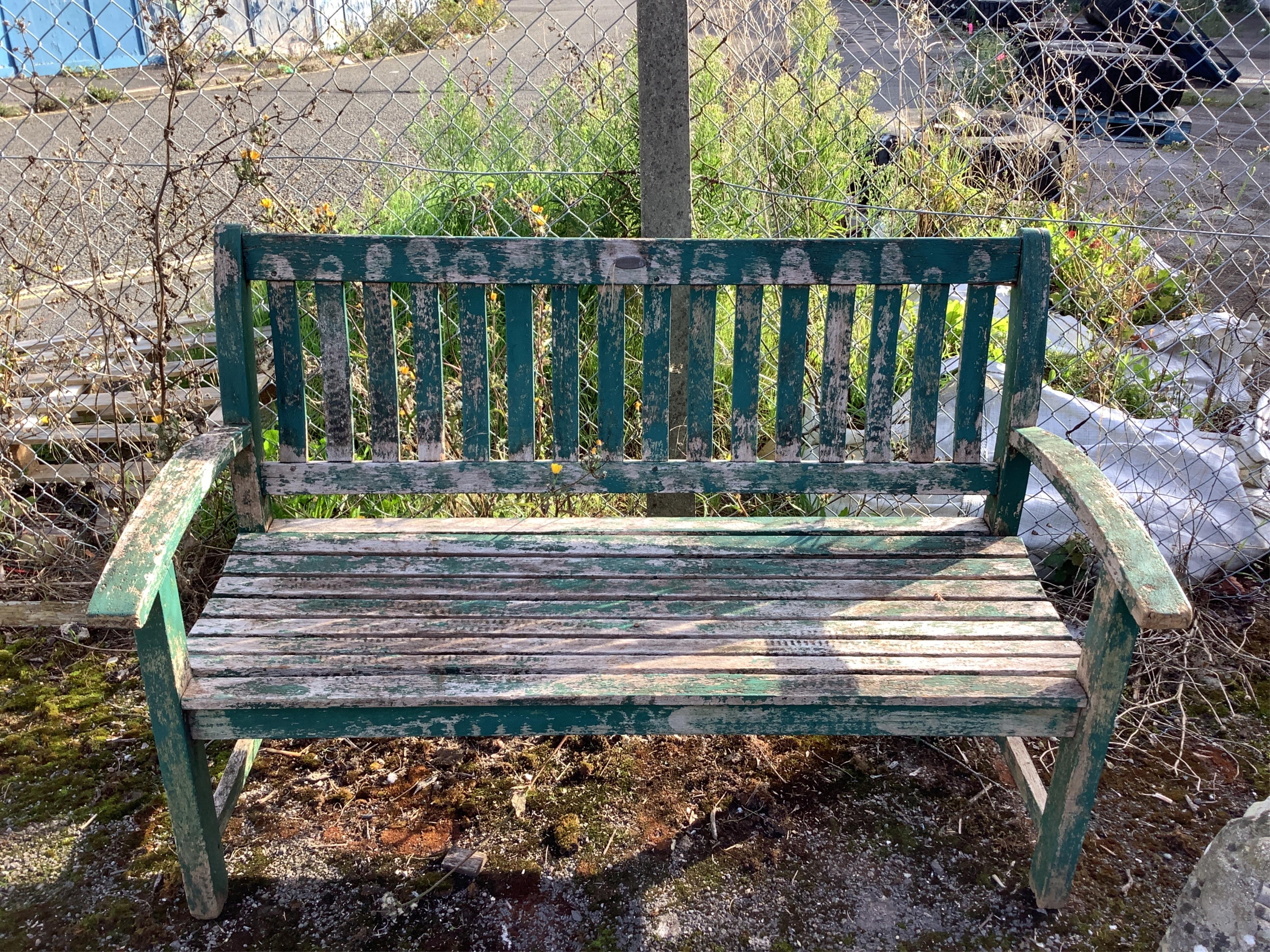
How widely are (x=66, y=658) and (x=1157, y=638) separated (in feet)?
10.8

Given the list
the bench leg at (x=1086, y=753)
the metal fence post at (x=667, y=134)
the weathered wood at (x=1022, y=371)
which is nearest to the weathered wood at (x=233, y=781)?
the metal fence post at (x=667, y=134)

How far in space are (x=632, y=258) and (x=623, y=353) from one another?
0.75ft

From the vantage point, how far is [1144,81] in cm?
272

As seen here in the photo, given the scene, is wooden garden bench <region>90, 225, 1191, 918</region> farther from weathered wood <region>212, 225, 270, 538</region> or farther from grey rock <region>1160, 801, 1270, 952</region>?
grey rock <region>1160, 801, 1270, 952</region>

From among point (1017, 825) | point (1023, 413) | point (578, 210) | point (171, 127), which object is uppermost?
point (171, 127)

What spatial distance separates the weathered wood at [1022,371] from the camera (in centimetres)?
220

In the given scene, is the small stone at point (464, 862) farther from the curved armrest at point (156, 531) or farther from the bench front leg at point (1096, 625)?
the bench front leg at point (1096, 625)

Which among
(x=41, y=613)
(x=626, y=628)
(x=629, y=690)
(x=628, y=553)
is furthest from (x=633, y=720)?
(x=41, y=613)

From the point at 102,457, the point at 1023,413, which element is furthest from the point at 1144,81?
the point at 102,457

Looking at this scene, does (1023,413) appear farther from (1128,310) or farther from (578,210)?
(578,210)

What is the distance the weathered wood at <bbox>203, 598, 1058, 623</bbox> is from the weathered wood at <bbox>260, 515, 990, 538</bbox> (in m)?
0.30

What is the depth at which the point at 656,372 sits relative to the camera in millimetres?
2309

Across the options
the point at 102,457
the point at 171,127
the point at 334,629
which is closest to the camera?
the point at 334,629

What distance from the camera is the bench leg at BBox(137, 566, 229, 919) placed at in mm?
1714
